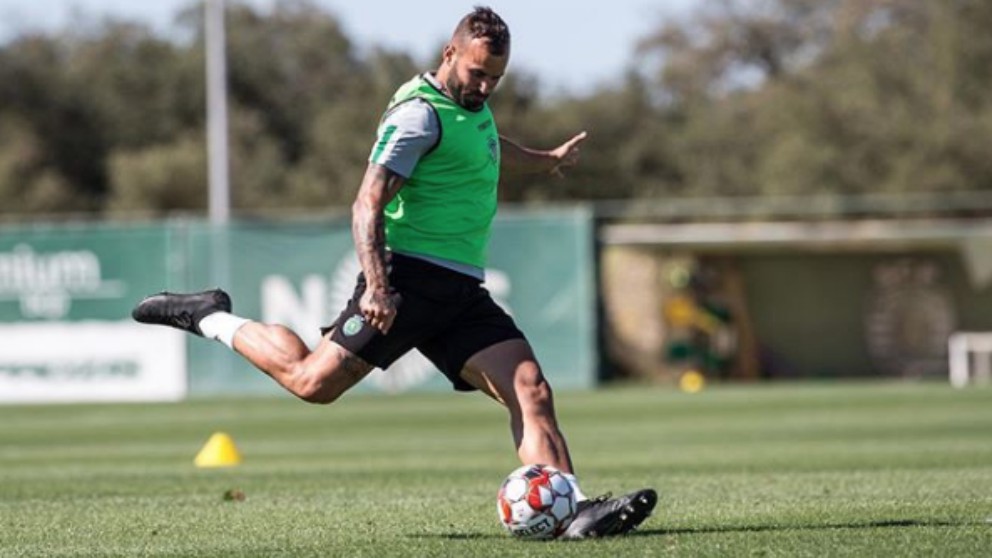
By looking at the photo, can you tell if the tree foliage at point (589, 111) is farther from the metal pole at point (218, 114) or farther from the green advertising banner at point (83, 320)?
the green advertising banner at point (83, 320)

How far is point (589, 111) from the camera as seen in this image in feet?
174

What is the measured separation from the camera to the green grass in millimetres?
8500

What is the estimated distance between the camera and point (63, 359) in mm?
30766

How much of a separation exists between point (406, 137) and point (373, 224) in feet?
1.22

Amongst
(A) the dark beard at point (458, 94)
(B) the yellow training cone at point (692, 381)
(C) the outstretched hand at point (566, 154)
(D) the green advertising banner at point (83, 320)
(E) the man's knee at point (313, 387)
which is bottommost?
(B) the yellow training cone at point (692, 381)

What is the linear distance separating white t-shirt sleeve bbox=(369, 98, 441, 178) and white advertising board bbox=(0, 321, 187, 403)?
2235cm

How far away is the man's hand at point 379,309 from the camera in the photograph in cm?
838

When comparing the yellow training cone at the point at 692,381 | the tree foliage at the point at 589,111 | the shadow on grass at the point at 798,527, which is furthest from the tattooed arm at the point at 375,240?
the tree foliage at the point at 589,111

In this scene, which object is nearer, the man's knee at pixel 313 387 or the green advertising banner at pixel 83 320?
the man's knee at pixel 313 387

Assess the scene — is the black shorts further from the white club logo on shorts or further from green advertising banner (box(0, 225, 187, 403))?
A: green advertising banner (box(0, 225, 187, 403))

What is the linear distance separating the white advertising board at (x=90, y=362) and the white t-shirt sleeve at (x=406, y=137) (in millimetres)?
22352

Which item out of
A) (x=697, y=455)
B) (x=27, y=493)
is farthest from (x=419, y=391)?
(x=27, y=493)

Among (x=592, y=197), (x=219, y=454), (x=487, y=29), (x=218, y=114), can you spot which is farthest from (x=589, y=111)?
(x=487, y=29)

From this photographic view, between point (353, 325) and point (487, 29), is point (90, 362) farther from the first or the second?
point (487, 29)
